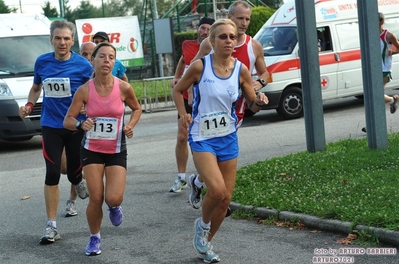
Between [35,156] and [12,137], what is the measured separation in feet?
3.56

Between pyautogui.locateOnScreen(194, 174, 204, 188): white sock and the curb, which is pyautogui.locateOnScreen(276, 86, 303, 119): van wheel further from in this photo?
pyautogui.locateOnScreen(194, 174, 204, 188): white sock

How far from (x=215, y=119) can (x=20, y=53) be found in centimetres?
1166

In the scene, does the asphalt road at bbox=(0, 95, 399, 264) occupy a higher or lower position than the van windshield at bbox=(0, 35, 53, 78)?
lower

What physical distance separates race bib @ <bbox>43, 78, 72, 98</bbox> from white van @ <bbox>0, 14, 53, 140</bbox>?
7.79 m

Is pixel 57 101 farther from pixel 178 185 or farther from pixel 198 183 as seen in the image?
pixel 178 185

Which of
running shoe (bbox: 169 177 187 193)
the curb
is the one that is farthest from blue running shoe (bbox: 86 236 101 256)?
running shoe (bbox: 169 177 187 193)

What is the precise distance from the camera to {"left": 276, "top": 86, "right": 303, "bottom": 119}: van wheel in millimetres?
17969

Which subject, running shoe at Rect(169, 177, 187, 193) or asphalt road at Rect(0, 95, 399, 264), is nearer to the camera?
asphalt road at Rect(0, 95, 399, 264)

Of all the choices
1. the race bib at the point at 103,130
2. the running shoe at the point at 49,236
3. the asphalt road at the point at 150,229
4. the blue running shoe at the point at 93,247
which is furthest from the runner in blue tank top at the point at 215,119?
the running shoe at the point at 49,236

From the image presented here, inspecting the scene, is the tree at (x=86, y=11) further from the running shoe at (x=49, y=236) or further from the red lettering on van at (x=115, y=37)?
the running shoe at (x=49, y=236)

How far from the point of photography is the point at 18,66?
56.8 feet

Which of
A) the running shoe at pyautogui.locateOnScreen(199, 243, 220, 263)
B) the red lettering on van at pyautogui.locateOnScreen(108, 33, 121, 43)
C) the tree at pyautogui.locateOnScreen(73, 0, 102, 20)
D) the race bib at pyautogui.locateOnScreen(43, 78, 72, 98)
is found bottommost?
the running shoe at pyautogui.locateOnScreen(199, 243, 220, 263)

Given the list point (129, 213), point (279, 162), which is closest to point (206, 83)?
point (129, 213)

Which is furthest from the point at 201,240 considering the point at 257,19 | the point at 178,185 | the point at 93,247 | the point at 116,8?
the point at 116,8
